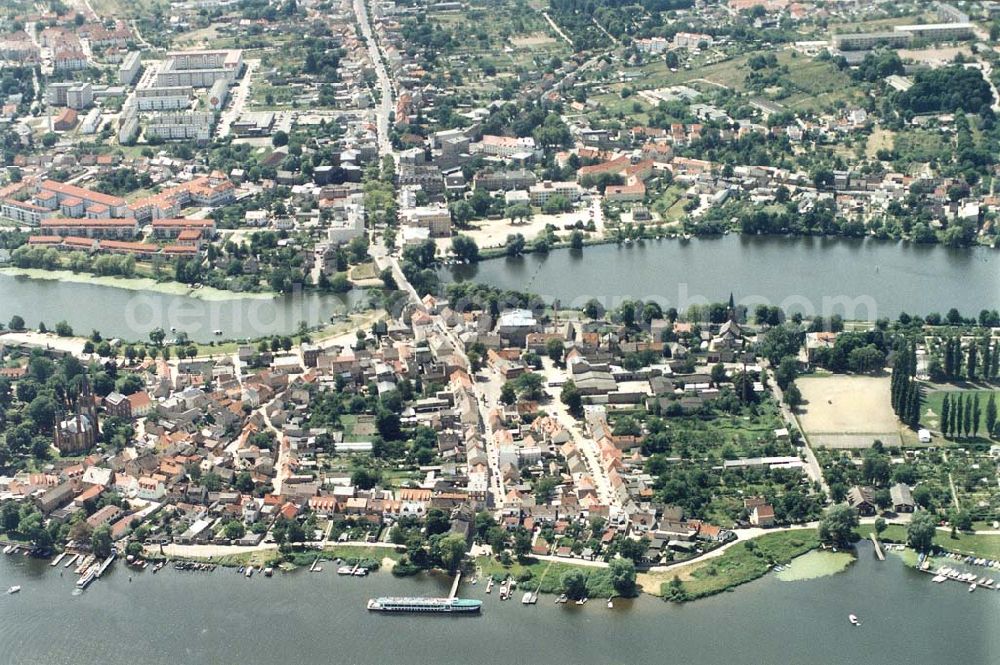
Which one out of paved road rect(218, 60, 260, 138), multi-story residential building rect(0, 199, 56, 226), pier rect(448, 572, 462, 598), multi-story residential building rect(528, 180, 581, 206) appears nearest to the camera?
pier rect(448, 572, 462, 598)

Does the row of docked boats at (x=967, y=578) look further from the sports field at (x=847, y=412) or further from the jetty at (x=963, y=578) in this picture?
the sports field at (x=847, y=412)

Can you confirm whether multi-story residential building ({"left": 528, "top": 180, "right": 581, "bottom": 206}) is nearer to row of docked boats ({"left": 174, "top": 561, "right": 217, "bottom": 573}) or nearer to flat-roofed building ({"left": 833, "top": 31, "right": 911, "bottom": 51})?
flat-roofed building ({"left": 833, "top": 31, "right": 911, "bottom": 51})

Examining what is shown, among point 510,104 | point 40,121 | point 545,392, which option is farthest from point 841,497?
point 40,121

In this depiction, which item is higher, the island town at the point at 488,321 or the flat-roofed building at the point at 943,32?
the flat-roofed building at the point at 943,32

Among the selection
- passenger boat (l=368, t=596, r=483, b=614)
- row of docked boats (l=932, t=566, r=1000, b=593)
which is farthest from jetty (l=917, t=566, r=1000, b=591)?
passenger boat (l=368, t=596, r=483, b=614)

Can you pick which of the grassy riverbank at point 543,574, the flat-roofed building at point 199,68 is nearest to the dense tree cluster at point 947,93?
the flat-roofed building at point 199,68

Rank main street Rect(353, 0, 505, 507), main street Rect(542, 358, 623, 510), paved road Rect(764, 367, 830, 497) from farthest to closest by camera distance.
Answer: main street Rect(353, 0, 505, 507) → paved road Rect(764, 367, 830, 497) → main street Rect(542, 358, 623, 510)
